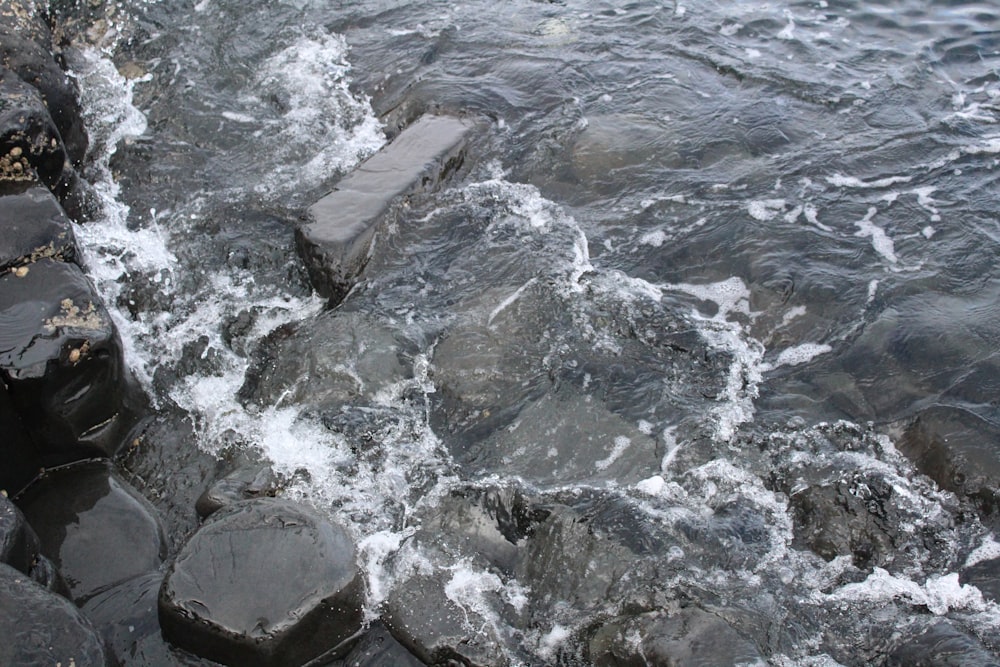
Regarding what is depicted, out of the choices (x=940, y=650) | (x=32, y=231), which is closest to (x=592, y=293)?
(x=940, y=650)

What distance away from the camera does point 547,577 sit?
4004mm

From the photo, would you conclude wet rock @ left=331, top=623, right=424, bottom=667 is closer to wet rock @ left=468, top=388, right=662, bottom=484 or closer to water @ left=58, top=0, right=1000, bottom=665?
water @ left=58, top=0, right=1000, bottom=665

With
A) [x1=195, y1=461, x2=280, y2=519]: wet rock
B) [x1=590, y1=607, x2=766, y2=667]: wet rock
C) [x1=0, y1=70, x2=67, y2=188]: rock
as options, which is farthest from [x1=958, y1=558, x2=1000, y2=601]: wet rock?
[x1=0, y1=70, x2=67, y2=188]: rock

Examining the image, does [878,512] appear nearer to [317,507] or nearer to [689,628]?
[689,628]

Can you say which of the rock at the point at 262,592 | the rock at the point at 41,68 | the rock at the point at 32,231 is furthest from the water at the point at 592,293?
the rock at the point at 32,231

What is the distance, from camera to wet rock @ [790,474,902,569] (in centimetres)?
414

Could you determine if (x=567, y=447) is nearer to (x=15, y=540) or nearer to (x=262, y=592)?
(x=262, y=592)

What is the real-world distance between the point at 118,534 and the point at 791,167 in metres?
5.71

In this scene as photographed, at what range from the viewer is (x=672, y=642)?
351cm

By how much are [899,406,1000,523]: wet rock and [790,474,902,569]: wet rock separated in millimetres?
360

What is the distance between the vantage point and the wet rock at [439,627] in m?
3.64

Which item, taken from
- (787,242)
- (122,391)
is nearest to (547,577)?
(122,391)

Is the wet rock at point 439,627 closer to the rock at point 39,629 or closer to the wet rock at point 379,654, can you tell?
the wet rock at point 379,654

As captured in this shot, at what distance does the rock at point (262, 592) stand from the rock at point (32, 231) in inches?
81.9
